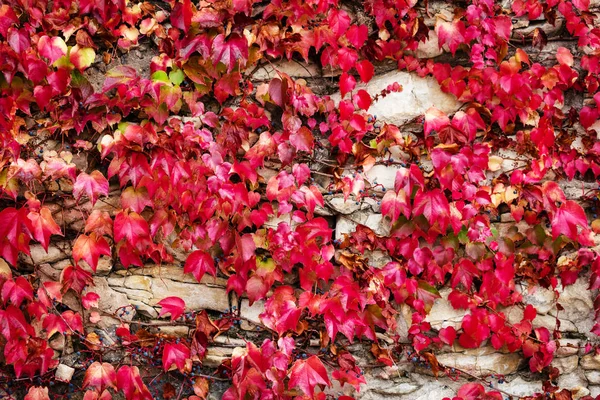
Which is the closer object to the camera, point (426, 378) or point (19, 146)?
point (19, 146)

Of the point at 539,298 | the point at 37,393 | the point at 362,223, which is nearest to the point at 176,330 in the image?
the point at 37,393

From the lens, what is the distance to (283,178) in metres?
2.76

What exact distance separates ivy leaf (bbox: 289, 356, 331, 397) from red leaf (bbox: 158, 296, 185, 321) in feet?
2.05

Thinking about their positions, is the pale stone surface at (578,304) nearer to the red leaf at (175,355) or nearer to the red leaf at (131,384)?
the red leaf at (175,355)

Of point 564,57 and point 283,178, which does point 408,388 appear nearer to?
point 283,178

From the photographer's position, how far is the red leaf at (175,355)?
8.80 feet

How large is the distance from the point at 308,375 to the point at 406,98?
1493 mm

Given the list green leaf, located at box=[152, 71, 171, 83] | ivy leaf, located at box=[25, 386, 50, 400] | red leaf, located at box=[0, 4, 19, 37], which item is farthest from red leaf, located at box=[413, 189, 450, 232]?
red leaf, located at box=[0, 4, 19, 37]

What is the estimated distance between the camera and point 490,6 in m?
2.86

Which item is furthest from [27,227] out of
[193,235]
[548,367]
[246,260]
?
[548,367]

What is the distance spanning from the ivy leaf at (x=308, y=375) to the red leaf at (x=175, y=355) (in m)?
0.54

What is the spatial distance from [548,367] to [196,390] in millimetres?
1841

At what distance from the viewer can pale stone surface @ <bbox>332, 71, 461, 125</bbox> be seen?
2.92 metres

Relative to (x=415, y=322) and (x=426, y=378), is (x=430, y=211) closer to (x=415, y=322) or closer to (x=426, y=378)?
(x=415, y=322)
